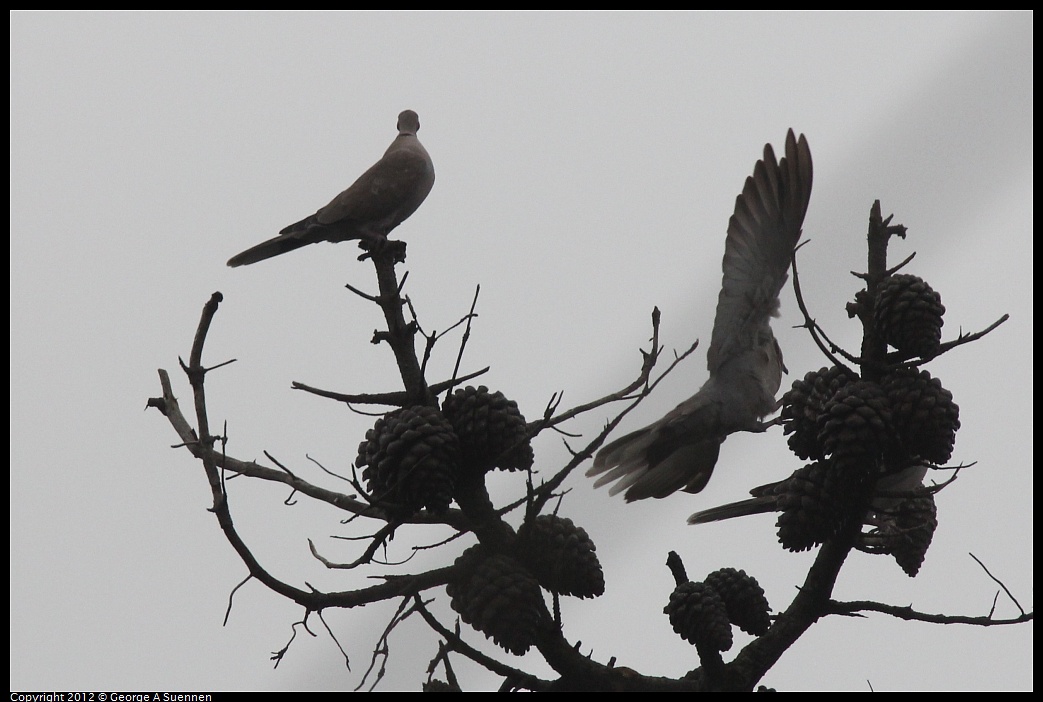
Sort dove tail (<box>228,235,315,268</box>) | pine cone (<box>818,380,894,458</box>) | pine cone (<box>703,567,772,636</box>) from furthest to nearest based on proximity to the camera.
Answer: dove tail (<box>228,235,315,268</box>) < pine cone (<box>703,567,772,636</box>) < pine cone (<box>818,380,894,458</box>)

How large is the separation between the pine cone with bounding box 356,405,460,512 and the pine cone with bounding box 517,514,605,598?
0.25 metres

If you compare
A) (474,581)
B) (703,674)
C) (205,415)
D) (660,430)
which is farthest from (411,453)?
(660,430)

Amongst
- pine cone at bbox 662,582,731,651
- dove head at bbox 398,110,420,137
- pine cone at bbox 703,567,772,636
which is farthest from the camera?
dove head at bbox 398,110,420,137

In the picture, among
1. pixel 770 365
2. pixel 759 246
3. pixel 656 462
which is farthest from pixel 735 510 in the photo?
pixel 759 246

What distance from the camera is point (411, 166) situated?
4188 mm

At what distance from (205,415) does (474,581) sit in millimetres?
789

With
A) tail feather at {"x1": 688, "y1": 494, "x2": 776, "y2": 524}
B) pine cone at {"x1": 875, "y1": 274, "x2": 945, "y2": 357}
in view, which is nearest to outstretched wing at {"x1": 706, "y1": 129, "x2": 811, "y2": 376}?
tail feather at {"x1": 688, "y1": 494, "x2": 776, "y2": 524}

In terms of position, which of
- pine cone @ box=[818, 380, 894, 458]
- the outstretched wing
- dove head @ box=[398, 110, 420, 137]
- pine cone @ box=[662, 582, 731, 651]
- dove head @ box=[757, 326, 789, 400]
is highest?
dove head @ box=[398, 110, 420, 137]

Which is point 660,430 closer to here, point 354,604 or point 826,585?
point 826,585

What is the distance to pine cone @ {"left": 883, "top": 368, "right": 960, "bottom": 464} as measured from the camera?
7.43 feet

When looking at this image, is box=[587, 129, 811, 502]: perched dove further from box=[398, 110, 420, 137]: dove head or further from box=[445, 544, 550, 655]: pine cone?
box=[398, 110, 420, 137]: dove head

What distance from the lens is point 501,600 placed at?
227 cm

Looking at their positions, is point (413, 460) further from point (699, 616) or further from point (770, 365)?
point (770, 365)

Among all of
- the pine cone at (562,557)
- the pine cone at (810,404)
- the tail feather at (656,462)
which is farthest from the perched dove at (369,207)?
the pine cone at (810,404)
